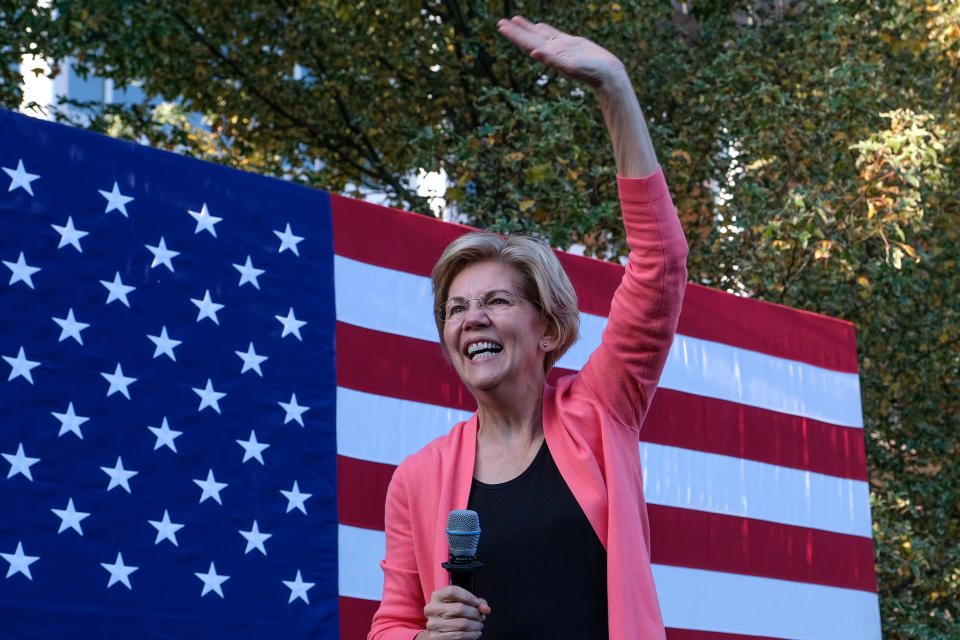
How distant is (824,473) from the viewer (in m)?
5.43

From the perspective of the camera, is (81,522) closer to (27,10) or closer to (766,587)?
(766,587)

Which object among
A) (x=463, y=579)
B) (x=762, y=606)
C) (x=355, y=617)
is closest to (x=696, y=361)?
(x=762, y=606)

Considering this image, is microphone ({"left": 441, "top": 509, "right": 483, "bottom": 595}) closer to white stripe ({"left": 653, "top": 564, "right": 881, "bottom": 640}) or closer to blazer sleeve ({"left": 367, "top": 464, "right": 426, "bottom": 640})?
blazer sleeve ({"left": 367, "top": 464, "right": 426, "bottom": 640})

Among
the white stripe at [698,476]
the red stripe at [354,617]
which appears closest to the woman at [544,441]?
the red stripe at [354,617]

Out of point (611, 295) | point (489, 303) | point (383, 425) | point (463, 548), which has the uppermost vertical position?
point (611, 295)

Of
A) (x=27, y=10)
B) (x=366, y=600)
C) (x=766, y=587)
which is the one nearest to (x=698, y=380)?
(x=766, y=587)

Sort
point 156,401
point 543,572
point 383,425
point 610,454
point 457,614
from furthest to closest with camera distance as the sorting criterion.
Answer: point 383,425, point 156,401, point 610,454, point 543,572, point 457,614

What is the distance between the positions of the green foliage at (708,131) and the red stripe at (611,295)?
69.8 inches

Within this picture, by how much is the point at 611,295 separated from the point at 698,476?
0.83 meters

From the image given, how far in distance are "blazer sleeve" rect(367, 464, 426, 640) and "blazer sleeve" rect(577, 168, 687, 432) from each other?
483mm

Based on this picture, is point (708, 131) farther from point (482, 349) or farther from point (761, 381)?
point (482, 349)

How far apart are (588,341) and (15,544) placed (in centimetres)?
235

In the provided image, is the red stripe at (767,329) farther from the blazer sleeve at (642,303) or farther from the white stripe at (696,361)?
the blazer sleeve at (642,303)

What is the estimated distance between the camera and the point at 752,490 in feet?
17.1
